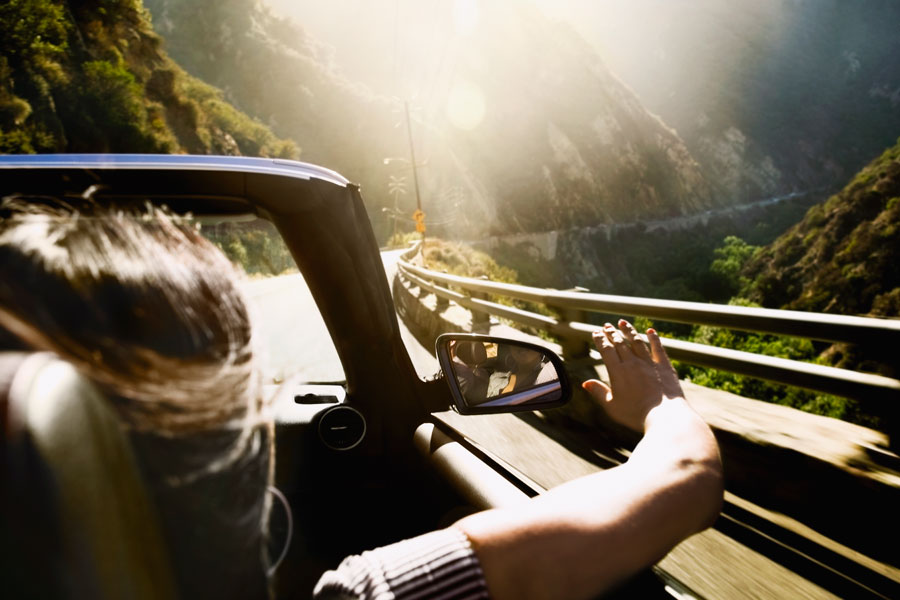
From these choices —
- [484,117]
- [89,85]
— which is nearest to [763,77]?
[484,117]

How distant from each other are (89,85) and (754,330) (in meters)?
29.2

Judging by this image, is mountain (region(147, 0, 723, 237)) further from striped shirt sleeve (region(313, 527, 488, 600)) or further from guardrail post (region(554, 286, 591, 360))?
striped shirt sleeve (region(313, 527, 488, 600))

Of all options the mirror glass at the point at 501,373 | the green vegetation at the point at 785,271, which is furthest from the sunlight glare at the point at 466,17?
the mirror glass at the point at 501,373

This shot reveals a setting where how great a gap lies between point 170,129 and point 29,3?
7.59 metres

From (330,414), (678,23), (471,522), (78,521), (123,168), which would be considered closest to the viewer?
(78,521)

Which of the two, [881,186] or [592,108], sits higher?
[592,108]

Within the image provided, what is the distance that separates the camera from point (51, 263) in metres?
0.57

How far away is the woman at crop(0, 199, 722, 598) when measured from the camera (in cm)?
53

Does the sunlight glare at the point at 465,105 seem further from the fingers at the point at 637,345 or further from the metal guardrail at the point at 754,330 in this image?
the fingers at the point at 637,345

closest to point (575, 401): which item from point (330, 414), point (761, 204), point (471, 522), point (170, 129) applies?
point (330, 414)

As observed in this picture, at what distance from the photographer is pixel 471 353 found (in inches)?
66.4

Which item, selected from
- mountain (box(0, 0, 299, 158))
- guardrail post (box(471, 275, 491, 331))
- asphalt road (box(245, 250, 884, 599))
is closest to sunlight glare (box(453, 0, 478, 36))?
mountain (box(0, 0, 299, 158))

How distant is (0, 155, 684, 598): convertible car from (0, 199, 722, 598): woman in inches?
1.8

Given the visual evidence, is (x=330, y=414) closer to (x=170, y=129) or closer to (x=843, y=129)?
(x=170, y=129)
